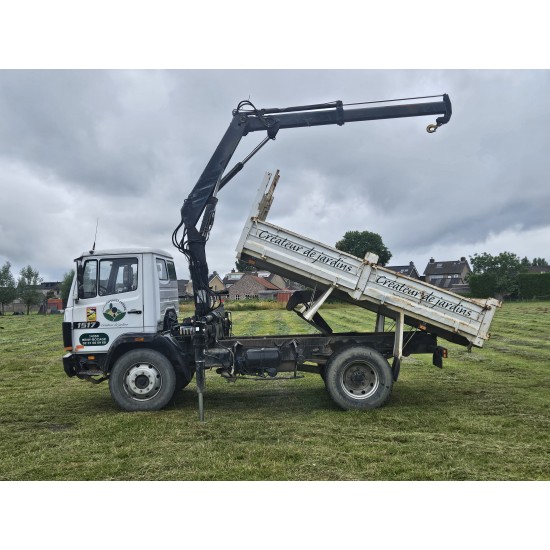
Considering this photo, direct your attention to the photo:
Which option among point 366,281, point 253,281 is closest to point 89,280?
point 366,281

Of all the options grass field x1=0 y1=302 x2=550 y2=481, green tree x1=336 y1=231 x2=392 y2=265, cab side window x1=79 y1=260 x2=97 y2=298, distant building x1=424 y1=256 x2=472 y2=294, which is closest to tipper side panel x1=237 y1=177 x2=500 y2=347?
grass field x1=0 y1=302 x2=550 y2=481

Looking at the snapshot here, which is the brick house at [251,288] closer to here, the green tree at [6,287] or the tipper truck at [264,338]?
the green tree at [6,287]

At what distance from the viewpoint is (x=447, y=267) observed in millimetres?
89625

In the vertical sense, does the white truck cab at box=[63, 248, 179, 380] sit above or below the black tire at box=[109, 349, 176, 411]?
above

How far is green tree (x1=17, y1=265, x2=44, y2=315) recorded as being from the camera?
5944 centimetres

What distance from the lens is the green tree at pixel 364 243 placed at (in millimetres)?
50922

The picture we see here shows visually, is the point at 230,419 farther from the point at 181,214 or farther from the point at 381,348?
the point at 181,214

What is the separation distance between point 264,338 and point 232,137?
12.0ft

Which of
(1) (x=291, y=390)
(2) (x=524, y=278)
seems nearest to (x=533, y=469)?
(1) (x=291, y=390)

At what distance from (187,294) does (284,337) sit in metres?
2.04

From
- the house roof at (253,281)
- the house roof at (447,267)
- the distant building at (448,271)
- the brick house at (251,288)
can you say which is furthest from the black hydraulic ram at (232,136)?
the house roof at (447,267)

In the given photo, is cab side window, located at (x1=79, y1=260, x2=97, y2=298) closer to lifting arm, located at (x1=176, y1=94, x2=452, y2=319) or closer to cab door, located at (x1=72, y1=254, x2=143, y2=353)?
cab door, located at (x1=72, y1=254, x2=143, y2=353)

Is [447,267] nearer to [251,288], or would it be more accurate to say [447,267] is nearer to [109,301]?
[251,288]

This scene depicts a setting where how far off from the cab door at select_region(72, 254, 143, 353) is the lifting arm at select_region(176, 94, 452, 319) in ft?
3.26
